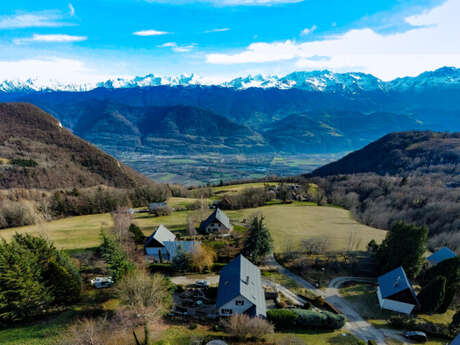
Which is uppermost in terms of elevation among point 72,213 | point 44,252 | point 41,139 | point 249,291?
point 41,139

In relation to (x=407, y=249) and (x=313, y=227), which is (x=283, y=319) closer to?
(x=407, y=249)

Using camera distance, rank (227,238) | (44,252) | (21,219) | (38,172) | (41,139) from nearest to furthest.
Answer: (44,252) → (227,238) → (21,219) → (38,172) → (41,139)

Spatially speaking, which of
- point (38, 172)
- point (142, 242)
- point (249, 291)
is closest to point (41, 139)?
point (38, 172)

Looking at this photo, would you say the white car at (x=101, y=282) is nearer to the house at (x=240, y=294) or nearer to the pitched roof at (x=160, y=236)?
the pitched roof at (x=160, y=236)

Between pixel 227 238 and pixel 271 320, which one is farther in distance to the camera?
pixel 227 238

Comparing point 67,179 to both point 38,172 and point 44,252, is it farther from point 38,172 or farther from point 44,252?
point 44,252

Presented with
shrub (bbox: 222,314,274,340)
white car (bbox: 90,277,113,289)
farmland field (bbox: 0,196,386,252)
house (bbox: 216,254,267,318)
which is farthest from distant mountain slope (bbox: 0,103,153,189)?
shrub (bbox: 222,314,274,340)

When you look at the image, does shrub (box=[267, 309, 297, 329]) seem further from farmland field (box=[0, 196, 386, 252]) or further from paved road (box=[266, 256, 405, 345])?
farmland field (box=[0, 196, 386, 252])

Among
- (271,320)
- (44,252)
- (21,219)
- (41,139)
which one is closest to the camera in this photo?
(271,320)
